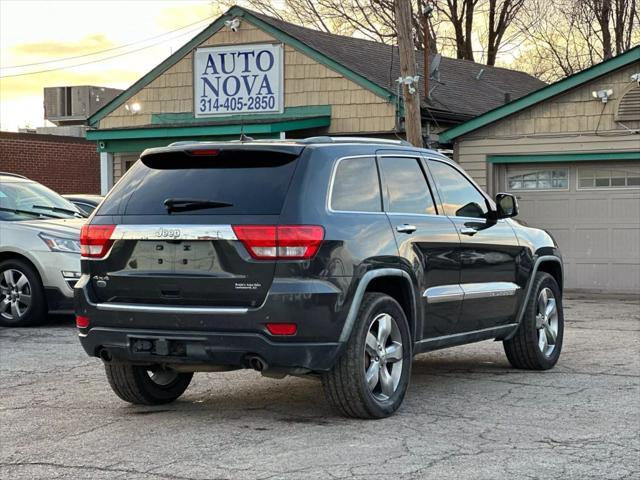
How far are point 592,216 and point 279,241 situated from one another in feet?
44.7

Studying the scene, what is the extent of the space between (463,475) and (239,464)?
1198 millimetres

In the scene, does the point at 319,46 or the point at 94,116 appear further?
the point at 94,116

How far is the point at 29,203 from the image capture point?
13969mm

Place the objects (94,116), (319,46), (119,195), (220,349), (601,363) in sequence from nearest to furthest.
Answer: (220,349) → (119,195) → (601,363) → (319,46) → (94,116)

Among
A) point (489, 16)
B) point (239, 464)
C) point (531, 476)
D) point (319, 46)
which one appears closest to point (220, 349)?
point (239, 464)

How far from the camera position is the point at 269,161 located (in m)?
7.20

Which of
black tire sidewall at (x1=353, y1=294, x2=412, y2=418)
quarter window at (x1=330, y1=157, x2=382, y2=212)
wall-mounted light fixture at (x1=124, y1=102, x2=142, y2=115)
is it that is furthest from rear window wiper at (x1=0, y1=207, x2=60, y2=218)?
wall-mounted light fixture at (x1=124, y1=102, x2=142, y2=115)

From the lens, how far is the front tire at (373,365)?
7.10 meters

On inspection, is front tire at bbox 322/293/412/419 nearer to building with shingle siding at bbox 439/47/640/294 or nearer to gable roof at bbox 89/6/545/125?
building with shingle siding at bbox 439/47/640/294

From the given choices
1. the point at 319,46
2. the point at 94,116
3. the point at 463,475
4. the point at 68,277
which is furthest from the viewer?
the point at 94,116

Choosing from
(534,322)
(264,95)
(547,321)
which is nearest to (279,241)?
(534,322)

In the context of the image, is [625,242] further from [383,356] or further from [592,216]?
[383,356]

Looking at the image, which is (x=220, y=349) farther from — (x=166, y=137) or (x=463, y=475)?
(x=166, y=137)

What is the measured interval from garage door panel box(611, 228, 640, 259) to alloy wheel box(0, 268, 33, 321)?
412 inches
